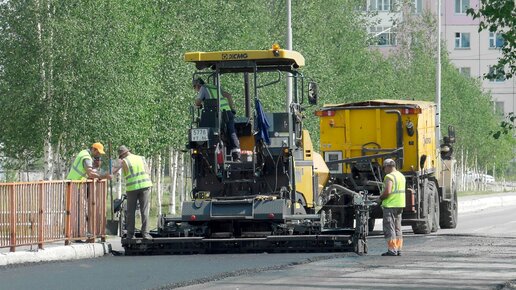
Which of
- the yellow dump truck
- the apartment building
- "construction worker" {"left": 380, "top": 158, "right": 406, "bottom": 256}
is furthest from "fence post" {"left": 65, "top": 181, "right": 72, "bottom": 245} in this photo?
the apartment building

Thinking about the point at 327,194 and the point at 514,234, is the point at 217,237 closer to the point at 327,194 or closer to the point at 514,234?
the point at 327,194

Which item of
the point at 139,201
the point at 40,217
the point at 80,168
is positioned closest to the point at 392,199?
the point at 139,201

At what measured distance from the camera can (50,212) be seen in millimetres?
22750

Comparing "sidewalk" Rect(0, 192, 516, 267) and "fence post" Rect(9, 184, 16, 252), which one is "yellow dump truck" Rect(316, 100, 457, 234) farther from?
"fence post" Rect(9, 184, 16, 252)

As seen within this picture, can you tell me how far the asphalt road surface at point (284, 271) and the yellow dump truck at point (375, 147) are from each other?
16.3 ft

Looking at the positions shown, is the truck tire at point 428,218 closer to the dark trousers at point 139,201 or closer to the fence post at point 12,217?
the dark trousers at point 139,201

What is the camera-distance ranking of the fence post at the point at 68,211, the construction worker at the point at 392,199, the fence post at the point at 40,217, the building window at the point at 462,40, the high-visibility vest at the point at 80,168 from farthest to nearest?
the building window at the point at 462,40 → the high-visibility vest at the point at 80,168 → the construction worker at the point at 392,199 → the fence post at the point at 68,211 → the fence post at the point at 40,217

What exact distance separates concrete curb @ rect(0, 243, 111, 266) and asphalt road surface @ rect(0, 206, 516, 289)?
0.37 m

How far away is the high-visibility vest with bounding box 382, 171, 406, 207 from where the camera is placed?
23672mm

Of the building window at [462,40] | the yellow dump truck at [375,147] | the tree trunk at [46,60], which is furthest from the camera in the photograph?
A: the building window at [462,40]

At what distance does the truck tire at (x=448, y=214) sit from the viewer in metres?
33.9

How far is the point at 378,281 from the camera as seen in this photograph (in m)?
17.8

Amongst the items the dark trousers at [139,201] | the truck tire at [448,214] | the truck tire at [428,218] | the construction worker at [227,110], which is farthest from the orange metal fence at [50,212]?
the truck tire at [448,214]

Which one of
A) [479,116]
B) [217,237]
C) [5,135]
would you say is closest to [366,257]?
[217,237]
